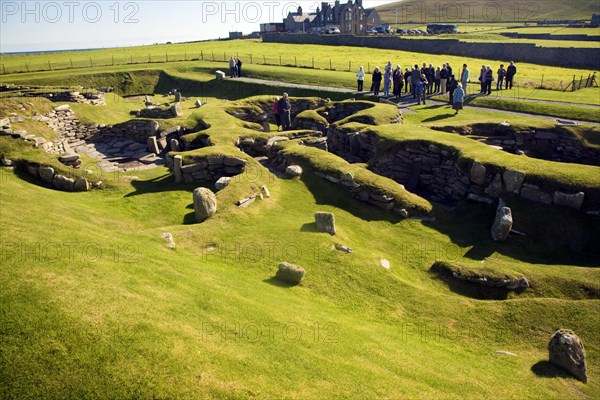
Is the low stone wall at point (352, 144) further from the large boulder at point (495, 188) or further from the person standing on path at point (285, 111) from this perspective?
the large boulder at point (495, 188)

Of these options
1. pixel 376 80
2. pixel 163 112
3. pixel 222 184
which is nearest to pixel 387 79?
pixel 376 80

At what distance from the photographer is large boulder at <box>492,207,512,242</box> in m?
19.6

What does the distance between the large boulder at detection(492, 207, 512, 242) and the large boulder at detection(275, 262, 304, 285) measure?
9.87 m

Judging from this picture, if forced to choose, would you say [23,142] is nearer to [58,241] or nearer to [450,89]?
[58,241]

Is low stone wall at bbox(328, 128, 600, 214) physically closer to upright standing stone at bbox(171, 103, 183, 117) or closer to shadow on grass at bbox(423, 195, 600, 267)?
shadow on grass at bbox(423, 195, 600, 267)

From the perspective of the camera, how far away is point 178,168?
24.6 metres

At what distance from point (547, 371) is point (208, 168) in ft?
61.8

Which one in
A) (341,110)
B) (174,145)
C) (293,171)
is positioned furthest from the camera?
(341,110)

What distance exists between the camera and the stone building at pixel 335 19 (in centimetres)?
13225

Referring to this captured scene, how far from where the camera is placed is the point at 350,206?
858 inches

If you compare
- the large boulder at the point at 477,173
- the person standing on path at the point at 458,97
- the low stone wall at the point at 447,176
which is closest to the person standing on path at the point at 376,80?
the person standing on path at the point at 458,97

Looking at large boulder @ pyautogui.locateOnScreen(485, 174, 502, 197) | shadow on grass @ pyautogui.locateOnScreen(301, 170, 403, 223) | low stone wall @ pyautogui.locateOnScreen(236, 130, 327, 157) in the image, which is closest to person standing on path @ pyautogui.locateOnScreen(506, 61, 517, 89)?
low stone wall @ pyautogui.locateOnScreen(236, 130, 327, 157)

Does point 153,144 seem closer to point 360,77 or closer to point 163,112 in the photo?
point 163,112

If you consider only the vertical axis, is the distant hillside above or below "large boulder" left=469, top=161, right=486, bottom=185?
above
